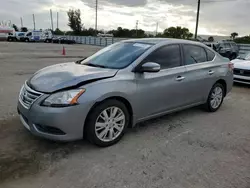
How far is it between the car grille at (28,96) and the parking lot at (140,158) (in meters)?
0.61

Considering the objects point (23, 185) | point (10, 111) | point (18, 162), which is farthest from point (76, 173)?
point (10, 111)

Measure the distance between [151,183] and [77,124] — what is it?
3.97ft

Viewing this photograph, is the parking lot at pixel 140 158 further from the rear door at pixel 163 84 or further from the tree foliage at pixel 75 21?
the tree foliage at pixel 75 21

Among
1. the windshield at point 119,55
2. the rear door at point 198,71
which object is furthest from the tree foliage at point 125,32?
the windshield at point 119,55

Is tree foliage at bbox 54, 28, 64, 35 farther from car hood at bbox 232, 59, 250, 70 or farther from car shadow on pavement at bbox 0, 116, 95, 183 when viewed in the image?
car shadow on pavement at bbox 0, 116, 95, 183

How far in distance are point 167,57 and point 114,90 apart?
1393 mm

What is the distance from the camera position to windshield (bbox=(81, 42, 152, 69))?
3982 millimetres

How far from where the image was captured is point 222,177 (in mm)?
2951

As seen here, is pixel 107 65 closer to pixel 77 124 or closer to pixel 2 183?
pixel 77 124

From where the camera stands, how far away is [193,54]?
4.90 metres

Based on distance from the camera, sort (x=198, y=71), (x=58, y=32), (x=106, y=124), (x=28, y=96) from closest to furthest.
Result: (x=28, y=96) → (x=106, y=124) → (x=198, y=71) → (x=58, y=32)

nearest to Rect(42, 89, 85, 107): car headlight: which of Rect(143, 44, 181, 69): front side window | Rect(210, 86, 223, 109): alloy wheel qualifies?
Rect(143, 44, 181, 69): front side window

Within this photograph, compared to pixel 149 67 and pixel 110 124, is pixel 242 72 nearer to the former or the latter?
pixel 149 67

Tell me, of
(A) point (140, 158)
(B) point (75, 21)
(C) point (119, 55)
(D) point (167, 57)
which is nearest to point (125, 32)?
(B) point (75, 21)
